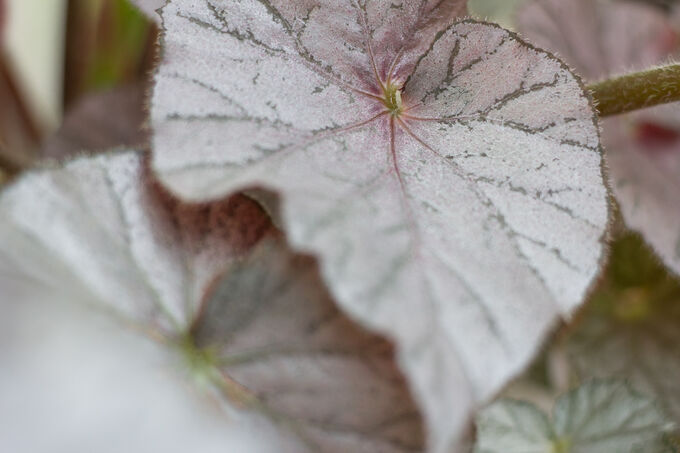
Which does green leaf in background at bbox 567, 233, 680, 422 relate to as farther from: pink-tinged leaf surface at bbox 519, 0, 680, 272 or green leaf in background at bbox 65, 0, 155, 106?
green leaf in background at bbox 65, 0, 155, 106

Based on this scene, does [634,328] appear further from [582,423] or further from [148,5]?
[148,5]

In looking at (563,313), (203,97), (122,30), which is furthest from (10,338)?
(122,30)

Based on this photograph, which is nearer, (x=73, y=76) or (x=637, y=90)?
(x=637, y=90)

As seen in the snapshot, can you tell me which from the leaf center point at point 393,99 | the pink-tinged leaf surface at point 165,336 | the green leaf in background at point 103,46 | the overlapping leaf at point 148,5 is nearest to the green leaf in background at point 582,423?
the pink-tinged leaf surface at point 165,336

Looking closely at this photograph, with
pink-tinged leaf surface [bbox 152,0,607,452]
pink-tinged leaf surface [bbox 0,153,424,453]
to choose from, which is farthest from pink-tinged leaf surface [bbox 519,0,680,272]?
pink-tinged leaf surface [bbox 0,153,424,453]

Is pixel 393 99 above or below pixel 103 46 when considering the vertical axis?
below

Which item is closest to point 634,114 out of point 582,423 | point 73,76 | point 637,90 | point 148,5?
point 637,90

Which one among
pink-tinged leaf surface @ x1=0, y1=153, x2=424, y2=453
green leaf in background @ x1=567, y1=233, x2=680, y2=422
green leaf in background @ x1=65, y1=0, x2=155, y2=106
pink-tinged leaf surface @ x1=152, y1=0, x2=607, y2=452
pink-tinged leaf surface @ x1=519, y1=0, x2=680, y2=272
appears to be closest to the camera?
pink-tinged leaf surface @ x1=152, y1=0, x2=607, y2=452
